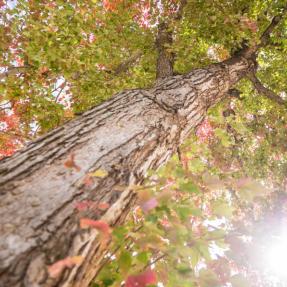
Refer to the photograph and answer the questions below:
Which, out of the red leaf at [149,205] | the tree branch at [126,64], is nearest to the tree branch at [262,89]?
the tree branch at [126,64]

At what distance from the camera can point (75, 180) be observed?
153 centimetres

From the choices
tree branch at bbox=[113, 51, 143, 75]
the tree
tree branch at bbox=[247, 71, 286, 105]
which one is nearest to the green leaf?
the tree

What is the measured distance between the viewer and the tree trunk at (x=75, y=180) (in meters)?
1.12

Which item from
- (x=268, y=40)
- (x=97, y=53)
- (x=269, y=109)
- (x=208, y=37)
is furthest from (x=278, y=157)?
(x=97, y=53)

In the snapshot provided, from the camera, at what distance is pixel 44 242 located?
1.16 metres

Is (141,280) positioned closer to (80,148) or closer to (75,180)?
(75,180)

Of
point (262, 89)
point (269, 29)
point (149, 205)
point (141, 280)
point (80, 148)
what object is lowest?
point (141, 280)

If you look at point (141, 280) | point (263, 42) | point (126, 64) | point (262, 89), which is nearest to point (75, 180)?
point (141, 280)

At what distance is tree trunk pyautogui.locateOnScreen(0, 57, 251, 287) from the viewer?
1120 millimetres

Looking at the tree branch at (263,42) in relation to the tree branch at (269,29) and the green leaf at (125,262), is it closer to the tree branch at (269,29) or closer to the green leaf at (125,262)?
the tree branch at (269,29)

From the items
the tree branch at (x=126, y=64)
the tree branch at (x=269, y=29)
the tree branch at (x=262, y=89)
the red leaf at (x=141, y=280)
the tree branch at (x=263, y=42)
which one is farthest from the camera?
the tree branch at (x=126, y=64)

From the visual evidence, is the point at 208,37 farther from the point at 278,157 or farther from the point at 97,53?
the point at 278,157

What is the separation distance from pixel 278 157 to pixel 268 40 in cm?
386

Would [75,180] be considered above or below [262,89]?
below
